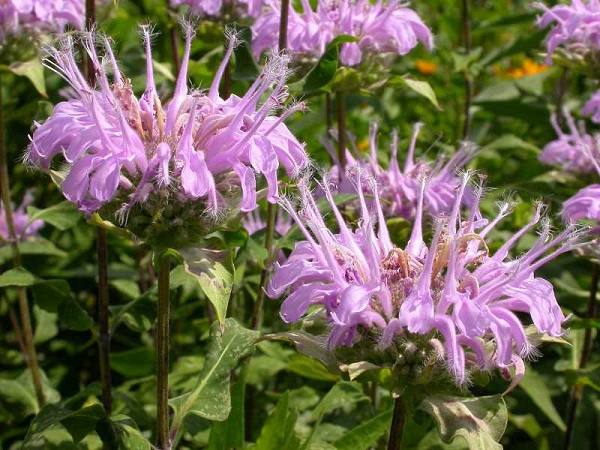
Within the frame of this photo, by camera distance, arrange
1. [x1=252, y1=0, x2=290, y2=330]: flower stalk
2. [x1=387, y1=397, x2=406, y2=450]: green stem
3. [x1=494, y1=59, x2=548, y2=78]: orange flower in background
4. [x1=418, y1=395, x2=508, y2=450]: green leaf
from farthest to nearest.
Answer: [x1=494, y1=59, x2=548, y2=78]: orange flower in background → [x1=252, y1=0, x2=290, y2=330]: flower stalk → [x1=387, y1=397, x2=406, y2=450]: green stem → [x1=418, y1=395, x2=508, y2=450]: green leaf

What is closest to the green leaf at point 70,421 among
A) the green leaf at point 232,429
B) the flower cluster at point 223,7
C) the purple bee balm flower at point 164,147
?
Result: the green leaf at point 232,429

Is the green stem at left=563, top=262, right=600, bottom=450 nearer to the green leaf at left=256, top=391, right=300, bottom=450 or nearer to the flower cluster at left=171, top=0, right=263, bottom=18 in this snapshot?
the green leaf at left=256, top=391, right=300, bottom=450

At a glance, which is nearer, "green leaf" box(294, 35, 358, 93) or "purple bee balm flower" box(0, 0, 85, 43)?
"green leaf" box(294, 35, 358, 93)

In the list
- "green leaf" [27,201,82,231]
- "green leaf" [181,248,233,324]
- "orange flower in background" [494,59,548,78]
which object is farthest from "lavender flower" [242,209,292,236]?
"orange flower in background" [494,59,548,78]

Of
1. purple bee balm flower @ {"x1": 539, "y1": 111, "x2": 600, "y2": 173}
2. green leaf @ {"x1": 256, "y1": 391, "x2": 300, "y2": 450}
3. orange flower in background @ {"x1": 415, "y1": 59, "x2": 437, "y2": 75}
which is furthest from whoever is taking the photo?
orange flower in background @ {"x1": 415, "y1": 59, "x2": 437, "y2": 75}

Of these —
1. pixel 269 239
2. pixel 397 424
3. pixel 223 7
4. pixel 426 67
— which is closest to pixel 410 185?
pixel 269 239

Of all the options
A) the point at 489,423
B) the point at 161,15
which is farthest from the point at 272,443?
the point at 161,15

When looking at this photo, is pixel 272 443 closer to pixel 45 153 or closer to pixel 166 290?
pixel 166 290
